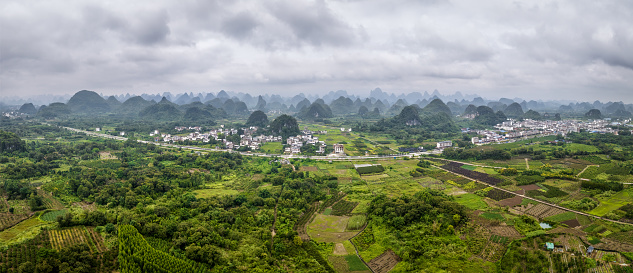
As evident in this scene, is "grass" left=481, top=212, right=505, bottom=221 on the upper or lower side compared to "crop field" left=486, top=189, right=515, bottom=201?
lower

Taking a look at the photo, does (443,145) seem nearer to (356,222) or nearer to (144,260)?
(356,222)

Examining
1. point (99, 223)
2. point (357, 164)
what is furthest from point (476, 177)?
point (99, 223)

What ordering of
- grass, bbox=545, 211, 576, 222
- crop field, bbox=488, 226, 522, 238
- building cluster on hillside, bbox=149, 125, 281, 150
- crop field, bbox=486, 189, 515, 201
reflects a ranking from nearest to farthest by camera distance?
crop field, bbox=488, 226, 522, 238, grass, bbox=545, 211, 576, 222, crop field, bbox=486, 189, 515, 201, building cluster on hillside, bbox=149, 125, 281, 150

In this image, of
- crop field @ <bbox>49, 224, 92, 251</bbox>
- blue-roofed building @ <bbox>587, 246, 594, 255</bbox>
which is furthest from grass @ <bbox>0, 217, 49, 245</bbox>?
blue-roofed building @ <bbox>587, 246, 594, 255</bbox>

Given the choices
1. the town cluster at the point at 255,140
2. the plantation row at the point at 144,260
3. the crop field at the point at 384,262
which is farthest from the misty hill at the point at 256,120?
the crop field at the point at 384,262

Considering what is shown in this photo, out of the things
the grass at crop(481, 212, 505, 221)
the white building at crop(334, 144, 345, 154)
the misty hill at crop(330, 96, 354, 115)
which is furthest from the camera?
the misty hill at crop(330, 96, 354, 115)

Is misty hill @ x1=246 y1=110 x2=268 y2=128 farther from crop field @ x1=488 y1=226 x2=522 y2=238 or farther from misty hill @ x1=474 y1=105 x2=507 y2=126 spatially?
crop field @ x1=488 y1=226 x2=522 y2=238

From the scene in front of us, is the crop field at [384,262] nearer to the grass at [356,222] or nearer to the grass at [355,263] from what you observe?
the grass at [355,263]
